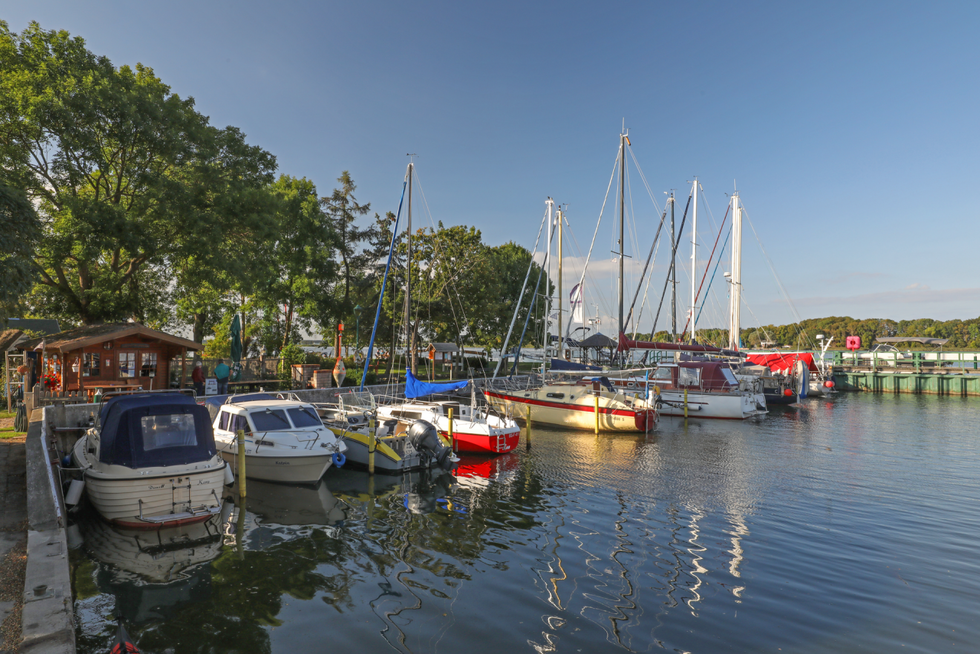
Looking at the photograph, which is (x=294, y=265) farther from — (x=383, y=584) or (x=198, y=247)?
(x=383, y=584)

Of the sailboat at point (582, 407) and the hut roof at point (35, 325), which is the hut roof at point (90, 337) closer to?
the hut roof at point (35, 325)

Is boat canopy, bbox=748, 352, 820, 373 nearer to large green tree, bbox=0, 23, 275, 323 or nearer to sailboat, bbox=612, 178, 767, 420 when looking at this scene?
sailboat, bbox=612, 178, 767, 420

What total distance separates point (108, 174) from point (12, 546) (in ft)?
73.5

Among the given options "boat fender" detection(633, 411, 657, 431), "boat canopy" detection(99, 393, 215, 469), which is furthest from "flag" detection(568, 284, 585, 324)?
"boat canopy" detection(99, 393, 215, 469)

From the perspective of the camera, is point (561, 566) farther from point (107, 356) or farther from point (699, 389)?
point (699, 389)

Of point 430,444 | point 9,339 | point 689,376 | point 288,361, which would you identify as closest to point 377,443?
point 430,444

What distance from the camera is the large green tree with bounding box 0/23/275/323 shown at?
2156cm

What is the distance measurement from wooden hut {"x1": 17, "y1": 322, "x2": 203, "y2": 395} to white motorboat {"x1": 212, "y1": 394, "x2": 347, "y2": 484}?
29.7 feet

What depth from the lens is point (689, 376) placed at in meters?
32.5

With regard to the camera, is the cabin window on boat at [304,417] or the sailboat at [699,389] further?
the sailboat at [699,389]

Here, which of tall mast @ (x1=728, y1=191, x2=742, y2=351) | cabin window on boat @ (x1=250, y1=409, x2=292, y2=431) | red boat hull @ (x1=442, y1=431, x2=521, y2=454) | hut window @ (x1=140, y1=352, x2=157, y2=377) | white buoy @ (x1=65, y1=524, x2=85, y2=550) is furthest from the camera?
tall mast @ (x1=728, y1=191, x2=742, y2=351)

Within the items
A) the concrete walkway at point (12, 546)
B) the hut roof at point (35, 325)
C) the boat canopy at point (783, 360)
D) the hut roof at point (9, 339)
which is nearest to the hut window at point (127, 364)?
the hut roof at point (9, 339)

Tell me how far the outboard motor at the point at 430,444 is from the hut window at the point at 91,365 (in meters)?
14.6

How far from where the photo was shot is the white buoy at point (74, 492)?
37.3 feet
